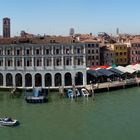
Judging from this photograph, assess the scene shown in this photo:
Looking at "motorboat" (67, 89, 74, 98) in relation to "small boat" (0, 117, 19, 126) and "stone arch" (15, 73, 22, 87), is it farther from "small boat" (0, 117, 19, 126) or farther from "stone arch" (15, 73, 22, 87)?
"small boat" (0, 117, 19, 126)

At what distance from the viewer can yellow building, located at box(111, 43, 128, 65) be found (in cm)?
5322

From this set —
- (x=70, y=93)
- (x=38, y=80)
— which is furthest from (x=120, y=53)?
(x=70, y=93)

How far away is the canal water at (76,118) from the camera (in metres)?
22.7

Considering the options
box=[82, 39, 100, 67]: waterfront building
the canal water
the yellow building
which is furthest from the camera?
the yellow building

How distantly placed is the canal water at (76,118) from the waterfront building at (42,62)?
359 centimetres

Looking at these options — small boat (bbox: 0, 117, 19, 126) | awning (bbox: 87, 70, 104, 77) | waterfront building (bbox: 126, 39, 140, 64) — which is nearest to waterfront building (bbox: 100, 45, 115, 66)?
waterfront building (bbox: 126, 39, 140, 64)

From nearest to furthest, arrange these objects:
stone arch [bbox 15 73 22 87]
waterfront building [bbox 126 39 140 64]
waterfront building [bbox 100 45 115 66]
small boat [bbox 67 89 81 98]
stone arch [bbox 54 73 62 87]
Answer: small boat [bbox 67 89 81 98]
stone arch [bbox 54 73 62 87]
stone arch [bbox 15 73 22 87]
waterfront building [bbox 100 45 115 66]
waterfront building [bbox 126 39 140 64]

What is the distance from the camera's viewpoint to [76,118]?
27.0 m

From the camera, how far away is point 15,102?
109 ft

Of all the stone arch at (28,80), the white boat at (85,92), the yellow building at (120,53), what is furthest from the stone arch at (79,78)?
the yellow building at (120,53)

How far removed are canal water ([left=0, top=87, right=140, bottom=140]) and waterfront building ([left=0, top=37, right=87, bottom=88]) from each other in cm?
359

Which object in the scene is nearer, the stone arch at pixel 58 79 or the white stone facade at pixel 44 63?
the white stone facade at pixel 44 63

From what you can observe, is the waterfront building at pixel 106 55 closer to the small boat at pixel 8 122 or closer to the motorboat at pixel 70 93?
Result: the motorboat at pixel 70 93

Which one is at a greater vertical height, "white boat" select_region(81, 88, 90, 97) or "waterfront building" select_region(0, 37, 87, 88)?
"waterfront building" select_region(0, 37, 87, 88)
